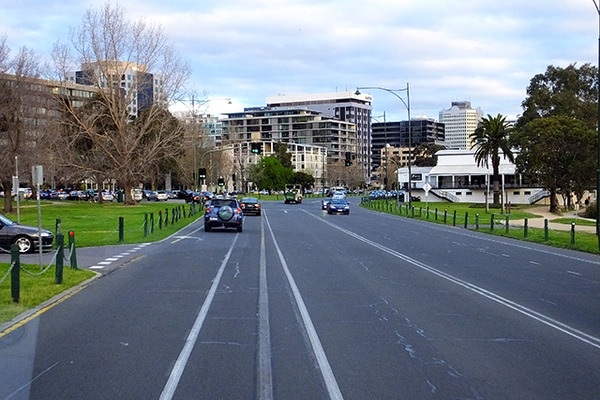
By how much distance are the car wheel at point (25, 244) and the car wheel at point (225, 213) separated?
12680 millimetres

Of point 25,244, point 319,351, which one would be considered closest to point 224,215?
point 25,244

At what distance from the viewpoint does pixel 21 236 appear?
23.2m

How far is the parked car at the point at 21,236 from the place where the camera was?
2309 centimetres

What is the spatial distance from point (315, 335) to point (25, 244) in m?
16.3

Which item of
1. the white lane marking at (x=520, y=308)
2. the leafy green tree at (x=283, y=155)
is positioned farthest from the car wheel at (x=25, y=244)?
the leafy green tree at (x=283, y=155)

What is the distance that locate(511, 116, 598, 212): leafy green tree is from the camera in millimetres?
65125

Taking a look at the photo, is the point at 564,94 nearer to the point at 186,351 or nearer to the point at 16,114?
the point at 16,114

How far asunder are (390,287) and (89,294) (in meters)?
6.50

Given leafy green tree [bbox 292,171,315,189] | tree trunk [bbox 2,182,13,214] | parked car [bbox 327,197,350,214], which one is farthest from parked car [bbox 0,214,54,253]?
leafy green tree [bbox 292,171,315,189]

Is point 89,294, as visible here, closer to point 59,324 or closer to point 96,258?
point 59,324

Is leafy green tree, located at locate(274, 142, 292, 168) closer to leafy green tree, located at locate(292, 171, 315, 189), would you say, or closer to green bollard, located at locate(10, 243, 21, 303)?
leafy green tree, located at locate(292, 171, 315, 189)

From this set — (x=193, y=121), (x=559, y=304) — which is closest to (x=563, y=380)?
(x=559, y=304)

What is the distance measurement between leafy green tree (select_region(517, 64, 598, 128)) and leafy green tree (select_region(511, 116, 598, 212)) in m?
12.0

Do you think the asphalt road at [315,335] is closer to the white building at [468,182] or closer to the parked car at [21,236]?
the parked car at [21,236]
